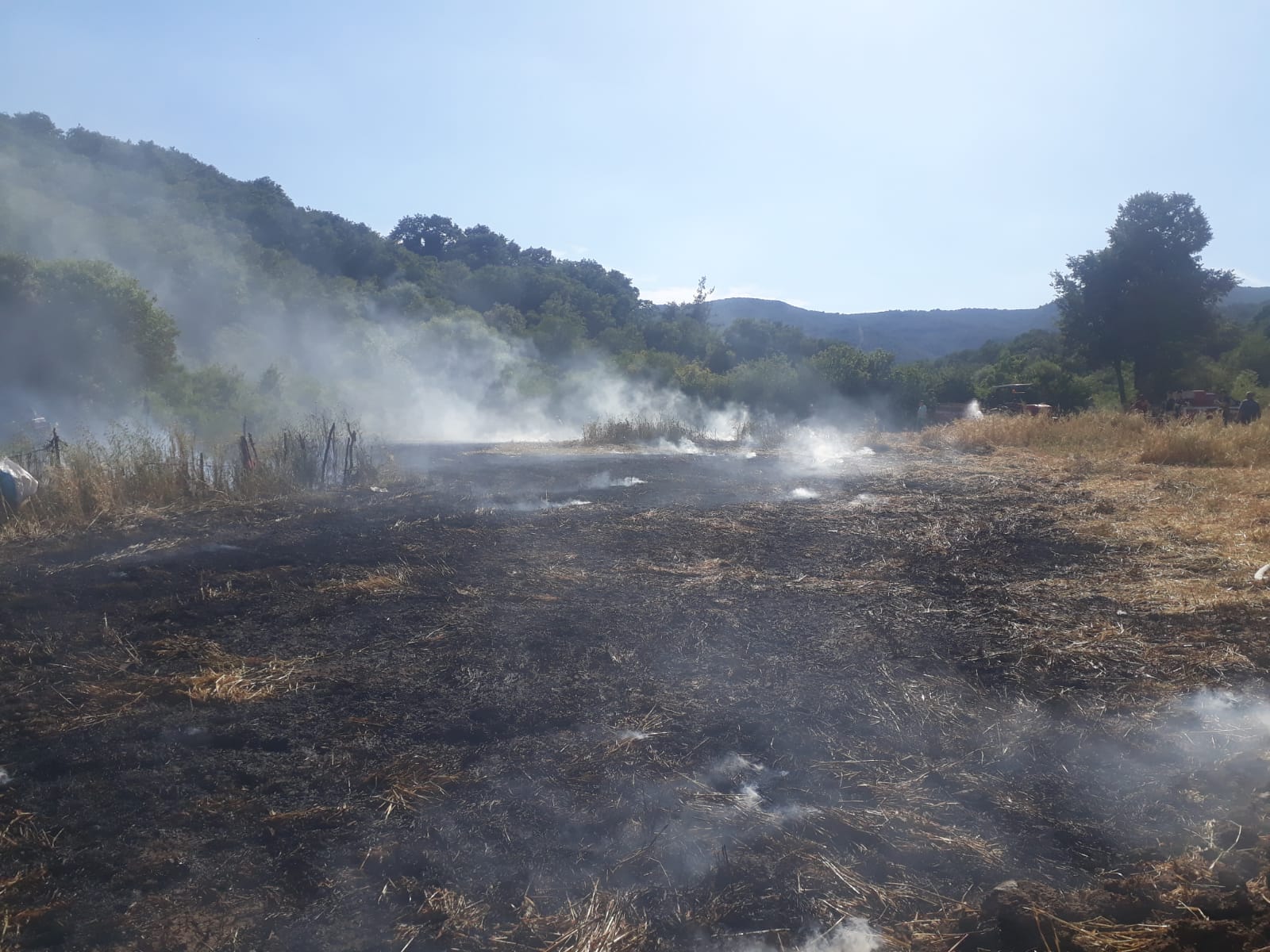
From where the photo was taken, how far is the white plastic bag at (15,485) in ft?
25.5

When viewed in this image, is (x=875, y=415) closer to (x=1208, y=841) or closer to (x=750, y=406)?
(x=750, y=406)

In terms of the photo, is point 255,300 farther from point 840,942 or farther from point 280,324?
point 840,942

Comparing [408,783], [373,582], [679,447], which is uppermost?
[679,447]

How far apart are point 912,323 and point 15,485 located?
101172 millimetres

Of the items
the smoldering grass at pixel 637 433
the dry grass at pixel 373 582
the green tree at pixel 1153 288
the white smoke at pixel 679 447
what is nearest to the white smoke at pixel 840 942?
the dry grass at pixel 373 582

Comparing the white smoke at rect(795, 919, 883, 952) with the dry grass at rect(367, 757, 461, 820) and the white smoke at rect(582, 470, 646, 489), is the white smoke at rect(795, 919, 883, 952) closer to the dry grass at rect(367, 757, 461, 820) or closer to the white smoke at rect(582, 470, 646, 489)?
the dry grass at rect(367, 757, 461, 820)

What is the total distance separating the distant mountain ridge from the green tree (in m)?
52.8

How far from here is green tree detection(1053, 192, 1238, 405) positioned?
85.4 feet

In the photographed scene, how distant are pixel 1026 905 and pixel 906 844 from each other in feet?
1.58

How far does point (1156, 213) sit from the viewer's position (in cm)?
2614

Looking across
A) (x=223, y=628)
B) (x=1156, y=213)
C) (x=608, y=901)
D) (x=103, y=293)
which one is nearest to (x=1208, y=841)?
(x=608, y=901)

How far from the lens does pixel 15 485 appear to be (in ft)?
25.7

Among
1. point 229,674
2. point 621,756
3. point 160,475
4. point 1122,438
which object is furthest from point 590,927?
point 1122,438

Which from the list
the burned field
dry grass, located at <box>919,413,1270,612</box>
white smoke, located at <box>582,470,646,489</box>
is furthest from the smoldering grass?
the burned field
